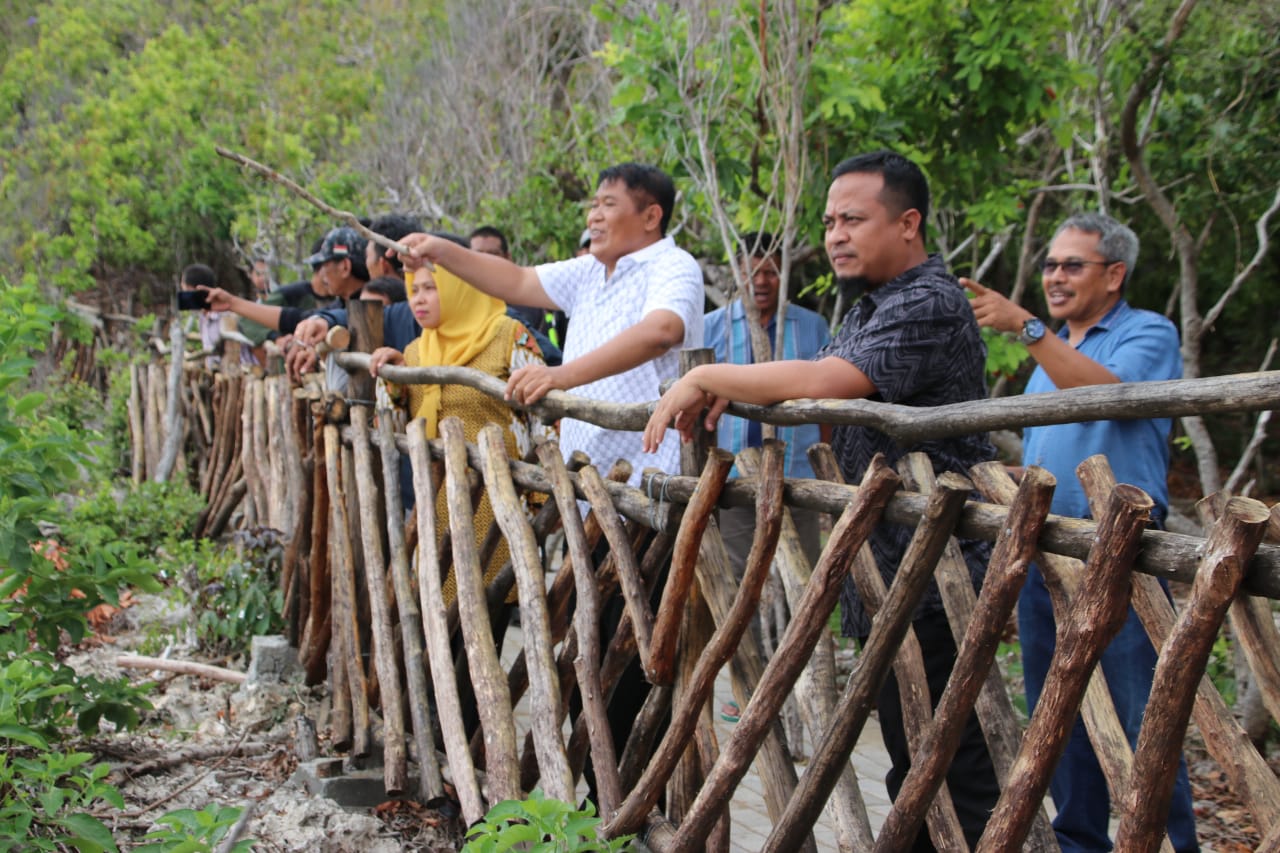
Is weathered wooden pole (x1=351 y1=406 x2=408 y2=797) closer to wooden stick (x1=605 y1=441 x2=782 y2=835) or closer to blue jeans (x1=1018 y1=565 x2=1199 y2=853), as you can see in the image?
wooden stick (x1=605 y1=441 x2=782 y2=835)

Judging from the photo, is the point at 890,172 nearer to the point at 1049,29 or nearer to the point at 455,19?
the point at 1049,29

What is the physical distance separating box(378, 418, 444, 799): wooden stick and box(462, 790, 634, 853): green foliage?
121 cm

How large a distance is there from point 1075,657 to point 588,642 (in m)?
1.37

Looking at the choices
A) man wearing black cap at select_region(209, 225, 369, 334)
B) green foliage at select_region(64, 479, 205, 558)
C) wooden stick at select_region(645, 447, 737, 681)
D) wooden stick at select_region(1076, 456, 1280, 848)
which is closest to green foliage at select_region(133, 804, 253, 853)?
wooden stick at select_region(645, 447, 737, 681)

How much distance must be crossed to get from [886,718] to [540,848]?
94 cm

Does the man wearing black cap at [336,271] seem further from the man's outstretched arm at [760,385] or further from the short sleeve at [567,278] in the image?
the man's outstretched arm at [760,385]

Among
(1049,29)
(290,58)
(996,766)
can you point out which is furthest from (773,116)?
(290,58)

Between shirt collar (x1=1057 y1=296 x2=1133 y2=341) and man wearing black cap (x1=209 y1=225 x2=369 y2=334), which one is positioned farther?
man wearing black cap (x1=209 y1=225 x2=369 y2=334)

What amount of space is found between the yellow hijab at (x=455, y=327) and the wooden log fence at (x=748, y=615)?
13cm

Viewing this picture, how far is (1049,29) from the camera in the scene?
4.79m

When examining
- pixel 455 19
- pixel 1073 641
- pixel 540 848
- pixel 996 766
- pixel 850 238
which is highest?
pixel 455 19

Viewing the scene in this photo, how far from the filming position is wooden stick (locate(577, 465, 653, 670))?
275cm

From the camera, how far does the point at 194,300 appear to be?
550cm

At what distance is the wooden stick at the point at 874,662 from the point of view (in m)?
2.11
